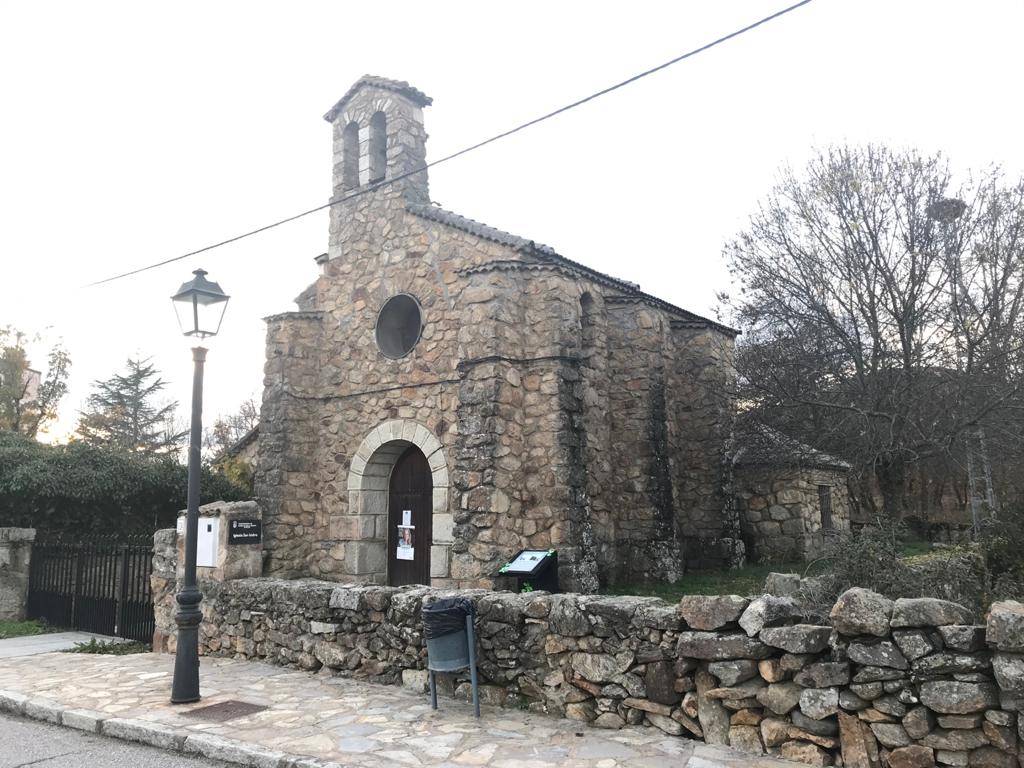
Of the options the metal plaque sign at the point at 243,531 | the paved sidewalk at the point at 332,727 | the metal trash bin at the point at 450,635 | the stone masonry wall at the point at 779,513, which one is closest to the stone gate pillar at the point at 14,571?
the paved sidewalk at the point at 332,727

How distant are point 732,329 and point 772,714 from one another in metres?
11.0

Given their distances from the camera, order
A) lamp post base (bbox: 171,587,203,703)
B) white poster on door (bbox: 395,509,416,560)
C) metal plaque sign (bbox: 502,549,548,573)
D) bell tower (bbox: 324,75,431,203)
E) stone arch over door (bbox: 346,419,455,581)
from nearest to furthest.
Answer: lamp post base (bbox: 171,587,203,703) < metal plaque sign (bbox: 502,549,548,573) < stone arch over door (bbox: 346,419,455,581) < white poster on door (bbox: 395,509,416,560) < bell tower (bbox: 324,75,431,203)

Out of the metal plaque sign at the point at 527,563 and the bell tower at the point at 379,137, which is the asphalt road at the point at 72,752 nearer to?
the metal plaque sign at the point at 527,563

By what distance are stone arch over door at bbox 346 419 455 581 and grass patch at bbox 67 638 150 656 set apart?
3.31m

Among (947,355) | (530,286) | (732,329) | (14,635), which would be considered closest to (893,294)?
(947,355)

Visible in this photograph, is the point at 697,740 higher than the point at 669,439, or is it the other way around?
the point at 669,439

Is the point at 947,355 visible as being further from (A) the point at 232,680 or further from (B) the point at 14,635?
(B) the point at 14,635

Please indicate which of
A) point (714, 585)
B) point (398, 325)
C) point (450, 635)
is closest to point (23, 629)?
point (398, 325)

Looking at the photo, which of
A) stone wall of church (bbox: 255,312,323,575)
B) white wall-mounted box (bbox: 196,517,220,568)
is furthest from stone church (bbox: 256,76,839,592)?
white wall-mounted box (bbox: 196,517,220,568)

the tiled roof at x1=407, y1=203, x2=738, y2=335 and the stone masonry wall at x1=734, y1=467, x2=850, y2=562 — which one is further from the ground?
the tiled roof at x1=407, y1=203, x2=738, y2=335

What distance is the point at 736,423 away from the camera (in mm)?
14195

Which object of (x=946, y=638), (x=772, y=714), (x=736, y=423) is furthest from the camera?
(x=736, y=423)

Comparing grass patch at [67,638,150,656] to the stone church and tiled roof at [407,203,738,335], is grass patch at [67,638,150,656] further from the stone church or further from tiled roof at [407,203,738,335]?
tiled roof at [407,203,738,335]

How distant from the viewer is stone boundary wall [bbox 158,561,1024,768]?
13.9 feet
